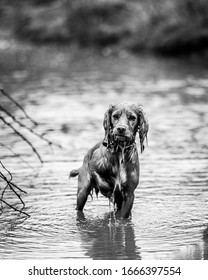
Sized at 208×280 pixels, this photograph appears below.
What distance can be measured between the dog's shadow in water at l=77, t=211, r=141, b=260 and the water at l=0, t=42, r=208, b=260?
0.03 ft

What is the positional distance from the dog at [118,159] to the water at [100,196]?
15.1 inches

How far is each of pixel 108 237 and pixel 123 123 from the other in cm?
121

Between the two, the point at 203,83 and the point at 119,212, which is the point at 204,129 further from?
the point at 203,83

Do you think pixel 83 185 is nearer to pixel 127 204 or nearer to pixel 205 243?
pixel 127 204

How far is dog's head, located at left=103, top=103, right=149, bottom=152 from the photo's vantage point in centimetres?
811

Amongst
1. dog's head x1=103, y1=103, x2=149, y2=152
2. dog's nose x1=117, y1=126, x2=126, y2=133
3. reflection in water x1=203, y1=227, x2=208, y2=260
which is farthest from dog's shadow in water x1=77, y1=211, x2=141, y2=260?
dog's nose x1=117, y1=126, x2=126, y2=133

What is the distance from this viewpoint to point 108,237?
27.8 feet

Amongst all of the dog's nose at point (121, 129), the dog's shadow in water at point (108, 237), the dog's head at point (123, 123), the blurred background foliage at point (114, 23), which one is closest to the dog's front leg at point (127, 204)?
the dog's shadow in water at point (108, 237)

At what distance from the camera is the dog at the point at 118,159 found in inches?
321

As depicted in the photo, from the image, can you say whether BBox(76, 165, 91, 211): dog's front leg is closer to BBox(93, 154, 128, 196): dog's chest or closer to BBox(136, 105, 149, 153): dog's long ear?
BBox(93, 154, 128, 196): dog's chest

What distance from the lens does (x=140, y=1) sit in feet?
134

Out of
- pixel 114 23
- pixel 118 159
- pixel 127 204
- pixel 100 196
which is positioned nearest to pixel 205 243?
pixel 127 204

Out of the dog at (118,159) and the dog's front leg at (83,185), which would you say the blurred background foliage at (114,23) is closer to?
the dog's front leg at (83,185)
